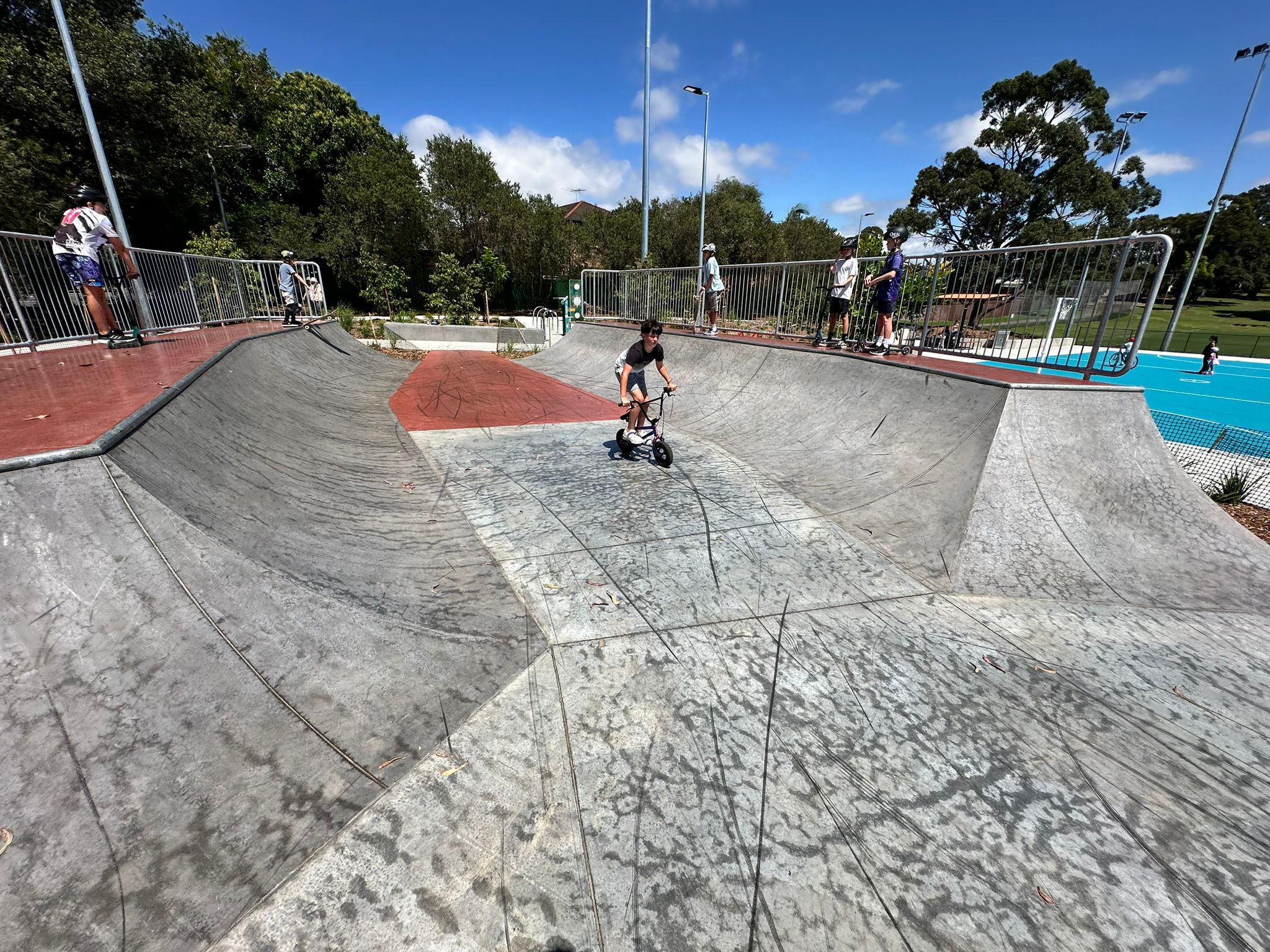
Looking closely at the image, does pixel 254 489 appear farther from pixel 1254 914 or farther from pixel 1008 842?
pixel 1254 914

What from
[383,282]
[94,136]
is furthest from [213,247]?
[94,136]

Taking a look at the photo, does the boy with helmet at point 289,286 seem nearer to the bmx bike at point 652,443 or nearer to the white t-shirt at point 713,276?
the white t-shirt at point 713,276

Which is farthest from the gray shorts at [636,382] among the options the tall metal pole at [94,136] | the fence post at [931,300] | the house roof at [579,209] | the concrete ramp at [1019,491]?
the house roof at [579,209]

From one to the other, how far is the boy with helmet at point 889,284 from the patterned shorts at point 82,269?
10971mm

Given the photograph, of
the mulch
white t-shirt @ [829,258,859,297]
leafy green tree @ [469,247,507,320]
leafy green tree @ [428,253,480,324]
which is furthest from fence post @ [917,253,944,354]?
leafy green tree @ [469,247,507,320]

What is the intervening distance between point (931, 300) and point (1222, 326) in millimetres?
61523

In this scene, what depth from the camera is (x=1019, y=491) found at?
4.88 m

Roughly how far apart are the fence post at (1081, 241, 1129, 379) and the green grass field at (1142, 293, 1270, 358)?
23.0 m

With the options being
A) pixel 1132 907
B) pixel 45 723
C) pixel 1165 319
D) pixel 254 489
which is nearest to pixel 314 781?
pixel 45 723

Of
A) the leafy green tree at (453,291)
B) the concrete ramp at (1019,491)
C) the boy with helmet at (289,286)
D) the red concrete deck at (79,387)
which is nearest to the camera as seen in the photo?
the red concrete deck at (79,387)

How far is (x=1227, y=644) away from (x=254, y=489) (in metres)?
7.46

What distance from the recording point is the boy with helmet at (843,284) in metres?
8.40

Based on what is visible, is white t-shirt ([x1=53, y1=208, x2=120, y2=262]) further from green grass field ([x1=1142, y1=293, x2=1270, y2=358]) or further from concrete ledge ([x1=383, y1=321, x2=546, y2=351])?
green grass field ([x1=1142, y1=293, x2=1270, y2=358])

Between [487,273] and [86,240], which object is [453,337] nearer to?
[487,273]
